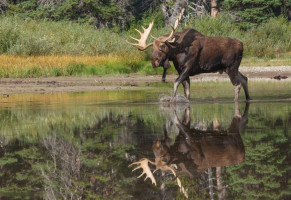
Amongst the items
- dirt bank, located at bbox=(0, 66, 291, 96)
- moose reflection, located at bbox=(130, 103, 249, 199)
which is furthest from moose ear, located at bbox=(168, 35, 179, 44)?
dirt bank, located at bbox=(0, 66, 291, 96)

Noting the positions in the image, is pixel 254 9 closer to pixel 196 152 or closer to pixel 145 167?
pixel 196 152

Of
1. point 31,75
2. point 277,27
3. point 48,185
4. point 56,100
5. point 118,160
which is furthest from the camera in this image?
point 277,27

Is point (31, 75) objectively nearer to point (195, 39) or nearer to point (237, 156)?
point (195, 39)

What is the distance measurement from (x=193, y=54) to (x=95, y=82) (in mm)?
9186

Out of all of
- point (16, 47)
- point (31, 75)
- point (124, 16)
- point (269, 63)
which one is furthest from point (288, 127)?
point (124, 16)

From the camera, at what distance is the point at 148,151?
26.0ft

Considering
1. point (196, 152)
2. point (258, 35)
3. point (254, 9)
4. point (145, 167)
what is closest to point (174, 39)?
point (196, 152)

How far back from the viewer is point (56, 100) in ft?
53.8

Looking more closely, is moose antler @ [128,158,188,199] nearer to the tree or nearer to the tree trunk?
the tree

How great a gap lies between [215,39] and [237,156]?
847 cm

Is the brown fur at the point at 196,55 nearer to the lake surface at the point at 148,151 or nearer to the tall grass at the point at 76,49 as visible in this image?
the lake surface at the point at 148,151

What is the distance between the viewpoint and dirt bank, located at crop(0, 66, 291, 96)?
20619 millimetres

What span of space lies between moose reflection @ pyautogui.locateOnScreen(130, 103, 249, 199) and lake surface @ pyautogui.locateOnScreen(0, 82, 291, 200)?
0.5 inches

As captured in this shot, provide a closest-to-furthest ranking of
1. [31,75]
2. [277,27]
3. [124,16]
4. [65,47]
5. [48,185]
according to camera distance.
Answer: [48,185]
[31,75]
[65,47]
[277,27]
[124,16]
